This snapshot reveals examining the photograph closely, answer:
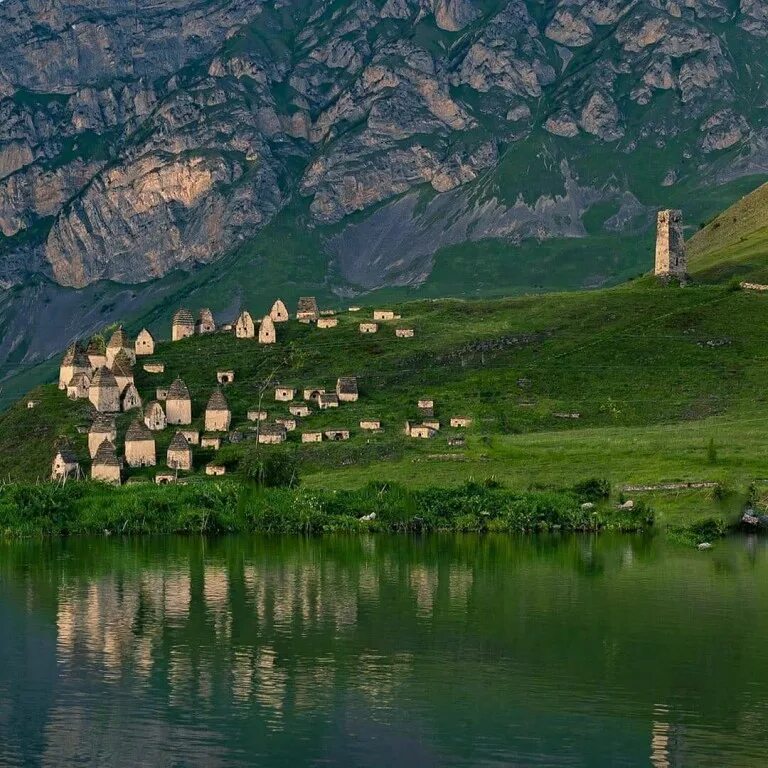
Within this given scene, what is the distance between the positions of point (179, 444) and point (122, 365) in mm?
32124

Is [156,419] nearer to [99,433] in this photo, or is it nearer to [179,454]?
[99,433]

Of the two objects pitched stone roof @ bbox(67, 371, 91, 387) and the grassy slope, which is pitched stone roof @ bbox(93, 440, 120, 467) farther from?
pitched stone roof @ bbox(67, 371, 91, 387)

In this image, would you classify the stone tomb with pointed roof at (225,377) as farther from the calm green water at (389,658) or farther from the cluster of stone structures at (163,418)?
the calm green water at (389,658)

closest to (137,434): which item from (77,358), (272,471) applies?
(272,471)

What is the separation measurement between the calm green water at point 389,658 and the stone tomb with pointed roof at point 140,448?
52833 mm

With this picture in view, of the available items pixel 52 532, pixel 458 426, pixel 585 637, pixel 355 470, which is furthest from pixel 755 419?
pixel 585 637

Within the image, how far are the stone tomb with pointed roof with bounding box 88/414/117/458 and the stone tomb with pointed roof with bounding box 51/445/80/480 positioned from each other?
5167 mm

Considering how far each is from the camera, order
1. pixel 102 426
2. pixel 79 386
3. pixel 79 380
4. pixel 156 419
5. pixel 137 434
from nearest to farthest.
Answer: pixel 137 434 → pixel 102 426 → pixel 156 419 → pixel 79 386 → pixel 79 380

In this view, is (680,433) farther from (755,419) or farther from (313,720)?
(313,720)

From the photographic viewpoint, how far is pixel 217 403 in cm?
16912

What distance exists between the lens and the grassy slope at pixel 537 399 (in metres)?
136

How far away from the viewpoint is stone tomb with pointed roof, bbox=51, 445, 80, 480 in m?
154

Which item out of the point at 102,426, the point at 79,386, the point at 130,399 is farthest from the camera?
the point at 79,386

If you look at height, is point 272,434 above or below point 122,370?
below
